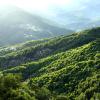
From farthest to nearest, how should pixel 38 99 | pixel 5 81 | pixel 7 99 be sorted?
1. pixel 38 99
2. pixel 5 81
3. pixel 7 99

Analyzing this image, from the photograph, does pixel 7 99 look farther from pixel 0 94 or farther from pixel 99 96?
pixel 99 96

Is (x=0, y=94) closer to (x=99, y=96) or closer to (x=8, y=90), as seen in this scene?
(x=8, y=90)

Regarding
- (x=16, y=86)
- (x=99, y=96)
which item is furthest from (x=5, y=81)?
(x=99, y=96)

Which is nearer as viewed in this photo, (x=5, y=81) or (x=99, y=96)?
(x=5, y=81)

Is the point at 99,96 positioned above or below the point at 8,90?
below

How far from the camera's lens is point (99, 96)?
199500mm

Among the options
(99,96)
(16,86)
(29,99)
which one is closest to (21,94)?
(29,99)

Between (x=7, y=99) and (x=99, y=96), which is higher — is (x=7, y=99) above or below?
above

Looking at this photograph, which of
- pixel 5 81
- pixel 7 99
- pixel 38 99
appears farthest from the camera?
pixel 38 99

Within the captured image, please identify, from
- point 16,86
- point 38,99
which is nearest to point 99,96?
point 38,99

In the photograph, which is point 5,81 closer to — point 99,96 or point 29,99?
point 29,99

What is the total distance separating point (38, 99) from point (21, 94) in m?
28.8

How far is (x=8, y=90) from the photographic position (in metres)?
171

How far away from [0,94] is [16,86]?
23858 millimetres
